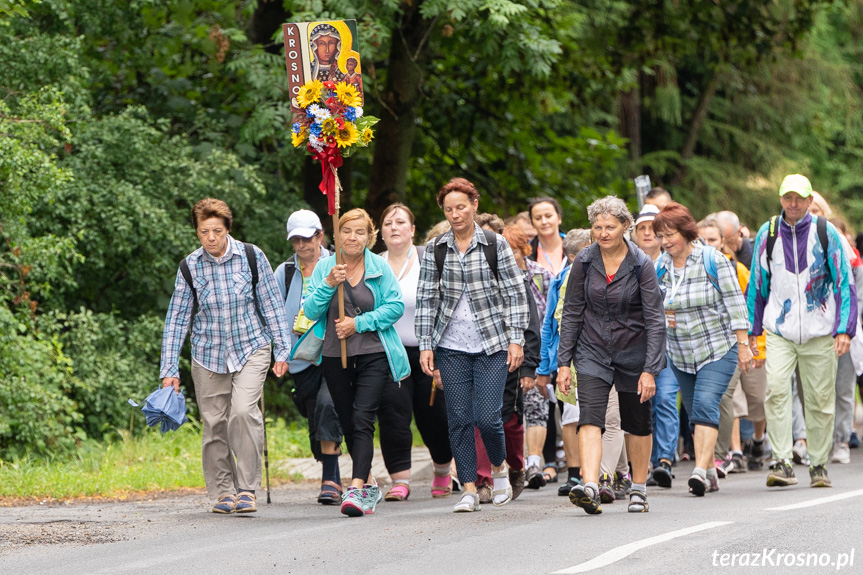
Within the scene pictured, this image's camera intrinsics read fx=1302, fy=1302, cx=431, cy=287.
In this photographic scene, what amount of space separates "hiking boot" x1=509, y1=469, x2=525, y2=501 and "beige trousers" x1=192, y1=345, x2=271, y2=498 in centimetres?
195

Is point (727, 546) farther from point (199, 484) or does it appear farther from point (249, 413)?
point (199, 484)

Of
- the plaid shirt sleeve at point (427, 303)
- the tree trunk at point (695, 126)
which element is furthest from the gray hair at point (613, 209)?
the tree trunk at point (695, 126)

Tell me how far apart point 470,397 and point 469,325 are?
500mm

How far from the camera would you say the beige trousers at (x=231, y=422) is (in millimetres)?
8844

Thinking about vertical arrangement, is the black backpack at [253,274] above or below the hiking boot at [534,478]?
above

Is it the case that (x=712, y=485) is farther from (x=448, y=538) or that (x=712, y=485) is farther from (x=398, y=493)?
(x=448, y=538)

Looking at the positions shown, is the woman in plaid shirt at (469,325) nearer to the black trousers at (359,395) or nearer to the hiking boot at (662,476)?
the black trousers at (359,395)

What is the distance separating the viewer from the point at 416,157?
1853 centimetres

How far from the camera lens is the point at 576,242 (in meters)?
10.4

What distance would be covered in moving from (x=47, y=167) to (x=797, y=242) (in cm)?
668

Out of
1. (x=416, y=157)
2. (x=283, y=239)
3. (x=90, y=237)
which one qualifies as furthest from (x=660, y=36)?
(x=90, y=237)

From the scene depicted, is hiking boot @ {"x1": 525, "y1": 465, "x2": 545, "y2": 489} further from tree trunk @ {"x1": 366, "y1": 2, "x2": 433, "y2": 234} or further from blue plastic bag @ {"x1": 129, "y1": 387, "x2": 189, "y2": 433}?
tree trunk @ {"x1": 366, "y1": 2, "x2": 433, "y2": 234}

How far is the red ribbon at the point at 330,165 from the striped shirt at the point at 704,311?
2646mm

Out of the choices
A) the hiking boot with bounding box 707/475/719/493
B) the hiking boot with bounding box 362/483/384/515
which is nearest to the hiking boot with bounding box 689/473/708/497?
the hiking boot with bounding box 707/475/719/493
